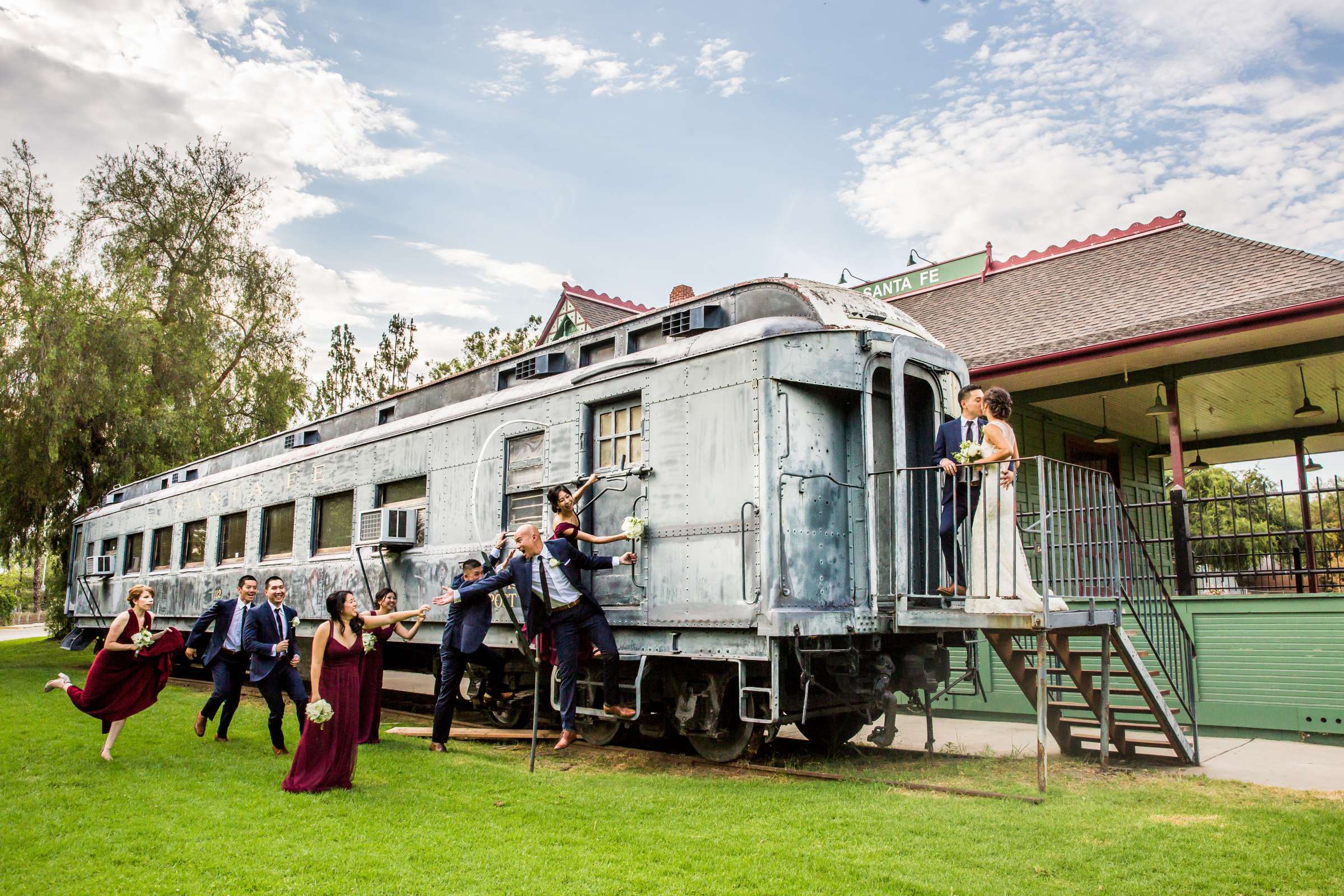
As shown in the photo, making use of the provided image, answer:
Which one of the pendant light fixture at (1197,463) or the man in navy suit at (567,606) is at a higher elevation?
the pendant light fixture at (1197,463)

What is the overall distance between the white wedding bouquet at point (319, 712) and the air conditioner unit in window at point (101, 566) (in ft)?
46.4

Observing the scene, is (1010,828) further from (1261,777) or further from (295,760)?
(295,760)

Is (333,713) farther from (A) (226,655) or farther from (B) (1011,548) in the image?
(B) (1011,548)

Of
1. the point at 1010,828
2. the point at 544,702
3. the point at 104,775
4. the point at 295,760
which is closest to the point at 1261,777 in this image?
the point at 1010,828

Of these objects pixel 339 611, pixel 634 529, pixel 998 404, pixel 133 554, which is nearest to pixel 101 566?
pixel 133 554

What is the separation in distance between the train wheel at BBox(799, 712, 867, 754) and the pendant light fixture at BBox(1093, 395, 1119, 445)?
7.98m

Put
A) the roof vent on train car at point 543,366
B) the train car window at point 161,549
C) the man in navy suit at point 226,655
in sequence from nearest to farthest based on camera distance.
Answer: the man in navy suit at point 226,655, the roof vent on train car at point 543,366, the train car window at point 161,549

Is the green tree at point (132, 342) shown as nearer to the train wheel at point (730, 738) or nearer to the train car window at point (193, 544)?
the train car window at point (193, 544)

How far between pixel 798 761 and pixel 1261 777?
11.3 ft

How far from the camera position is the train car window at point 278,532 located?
12.7 meters

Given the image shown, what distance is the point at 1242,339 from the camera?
10.6 m

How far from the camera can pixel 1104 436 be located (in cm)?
1505

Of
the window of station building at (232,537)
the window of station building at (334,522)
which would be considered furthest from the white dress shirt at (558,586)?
the window of station building at (232,537)

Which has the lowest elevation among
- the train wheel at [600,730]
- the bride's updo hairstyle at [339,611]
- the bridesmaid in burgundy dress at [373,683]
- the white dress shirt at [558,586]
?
the train wheel at [600,730]
